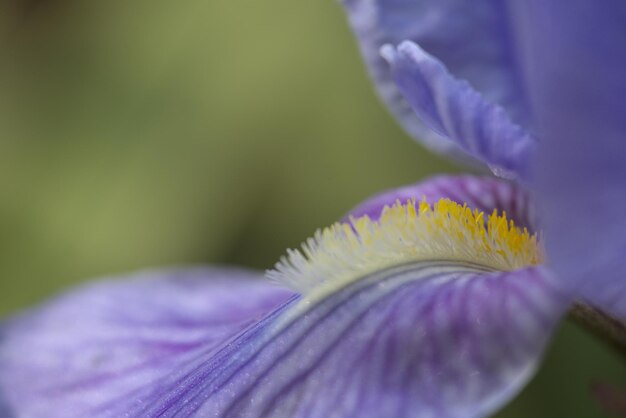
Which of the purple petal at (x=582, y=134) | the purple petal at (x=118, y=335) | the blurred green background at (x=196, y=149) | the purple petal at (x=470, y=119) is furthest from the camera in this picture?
the blurred green background at (x=196, y=149)

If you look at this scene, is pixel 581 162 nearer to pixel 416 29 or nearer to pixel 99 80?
pixel 416 29

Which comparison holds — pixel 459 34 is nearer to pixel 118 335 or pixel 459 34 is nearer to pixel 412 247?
pixel 412 247

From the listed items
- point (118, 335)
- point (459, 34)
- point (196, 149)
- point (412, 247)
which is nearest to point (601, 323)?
point (412, 247)

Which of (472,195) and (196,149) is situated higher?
(196,149)

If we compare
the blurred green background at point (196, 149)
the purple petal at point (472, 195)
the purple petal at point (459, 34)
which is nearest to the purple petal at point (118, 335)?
the purple petal at point (472, 195)

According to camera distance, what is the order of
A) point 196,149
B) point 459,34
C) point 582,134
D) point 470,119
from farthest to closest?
point 196,149, point 459,34, point 470,119, point 582,134

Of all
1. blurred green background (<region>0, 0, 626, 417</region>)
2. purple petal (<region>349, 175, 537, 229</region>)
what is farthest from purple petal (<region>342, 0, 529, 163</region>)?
blurred green background (<region>0, 0, 626, 417</region>)

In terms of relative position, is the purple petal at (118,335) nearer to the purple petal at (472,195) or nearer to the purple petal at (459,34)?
the purple petal at (472,195)

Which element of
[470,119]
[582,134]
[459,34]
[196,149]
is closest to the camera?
[582,134]
